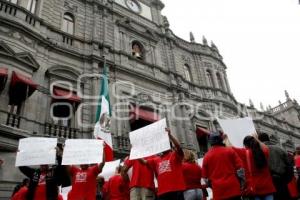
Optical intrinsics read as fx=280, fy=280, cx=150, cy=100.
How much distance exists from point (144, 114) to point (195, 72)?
754cm

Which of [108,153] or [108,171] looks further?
[108,153]

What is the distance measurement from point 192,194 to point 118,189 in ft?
5.52

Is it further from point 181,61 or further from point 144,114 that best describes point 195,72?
point 144,114

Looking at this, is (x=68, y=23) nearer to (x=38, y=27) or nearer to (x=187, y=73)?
(x=38, y=27)

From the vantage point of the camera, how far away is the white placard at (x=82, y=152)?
19.0ft

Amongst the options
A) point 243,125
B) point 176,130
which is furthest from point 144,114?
point 243,125

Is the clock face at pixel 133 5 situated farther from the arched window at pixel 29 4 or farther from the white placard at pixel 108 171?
the white placard at pixel 108 171

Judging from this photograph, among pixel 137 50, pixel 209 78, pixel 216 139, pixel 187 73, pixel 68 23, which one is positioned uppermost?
pixel 68 23

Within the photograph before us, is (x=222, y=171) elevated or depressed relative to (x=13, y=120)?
depressed

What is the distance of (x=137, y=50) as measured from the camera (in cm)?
1767

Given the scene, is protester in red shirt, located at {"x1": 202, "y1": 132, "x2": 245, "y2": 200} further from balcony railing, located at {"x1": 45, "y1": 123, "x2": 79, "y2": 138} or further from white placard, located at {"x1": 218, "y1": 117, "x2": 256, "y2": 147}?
balcony railing, located at {"x1": 45, "y1": 123, "x2": 79, "y2": 138}

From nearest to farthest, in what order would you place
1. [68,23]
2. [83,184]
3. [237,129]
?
[83,184], [237,129], [68,23]

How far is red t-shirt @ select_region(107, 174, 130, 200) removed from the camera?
6.01m

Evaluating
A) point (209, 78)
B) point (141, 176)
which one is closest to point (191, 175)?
point (141, 176)
